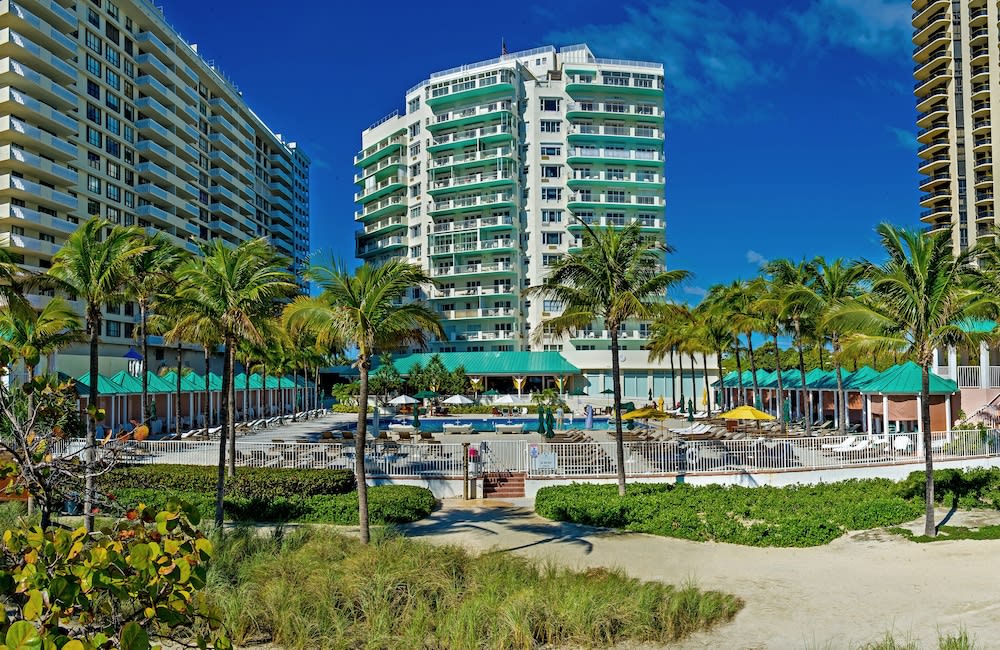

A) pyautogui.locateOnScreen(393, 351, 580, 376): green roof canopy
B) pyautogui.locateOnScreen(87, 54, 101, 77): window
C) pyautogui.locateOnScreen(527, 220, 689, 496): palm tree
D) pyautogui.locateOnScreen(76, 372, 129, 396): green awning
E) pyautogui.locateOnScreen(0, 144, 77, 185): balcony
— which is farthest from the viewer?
pyautogui.locateOnScreen(393, 351, 580, 376): green roof canopy

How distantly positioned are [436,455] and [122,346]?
49502 millimetres

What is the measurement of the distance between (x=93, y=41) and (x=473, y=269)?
4169cm

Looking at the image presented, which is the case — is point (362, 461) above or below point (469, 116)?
below

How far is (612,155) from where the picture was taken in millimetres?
77438

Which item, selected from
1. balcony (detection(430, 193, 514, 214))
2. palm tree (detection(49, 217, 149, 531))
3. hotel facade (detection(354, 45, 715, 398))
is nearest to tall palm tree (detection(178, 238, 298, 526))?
palm tree (detection(49, 217, 149, 531))

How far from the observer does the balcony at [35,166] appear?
51.5 meters

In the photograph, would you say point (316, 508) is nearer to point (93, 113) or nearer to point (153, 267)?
point (153, 267)

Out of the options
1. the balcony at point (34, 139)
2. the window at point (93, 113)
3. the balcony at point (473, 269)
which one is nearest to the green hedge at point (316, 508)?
the balcony at point (34, 139)

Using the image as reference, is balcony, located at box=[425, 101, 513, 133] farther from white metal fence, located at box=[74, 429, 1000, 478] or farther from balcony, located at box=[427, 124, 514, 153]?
white metal fence, located at box=[74, 429, 1000, 478]

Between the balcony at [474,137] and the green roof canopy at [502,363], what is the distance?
2421cm

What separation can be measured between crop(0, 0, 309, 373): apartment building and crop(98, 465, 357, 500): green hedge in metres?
20.7

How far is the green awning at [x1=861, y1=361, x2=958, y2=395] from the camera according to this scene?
30.9 meters

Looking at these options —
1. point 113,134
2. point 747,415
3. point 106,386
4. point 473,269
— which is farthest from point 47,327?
point 473,269

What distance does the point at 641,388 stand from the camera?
241 feet
